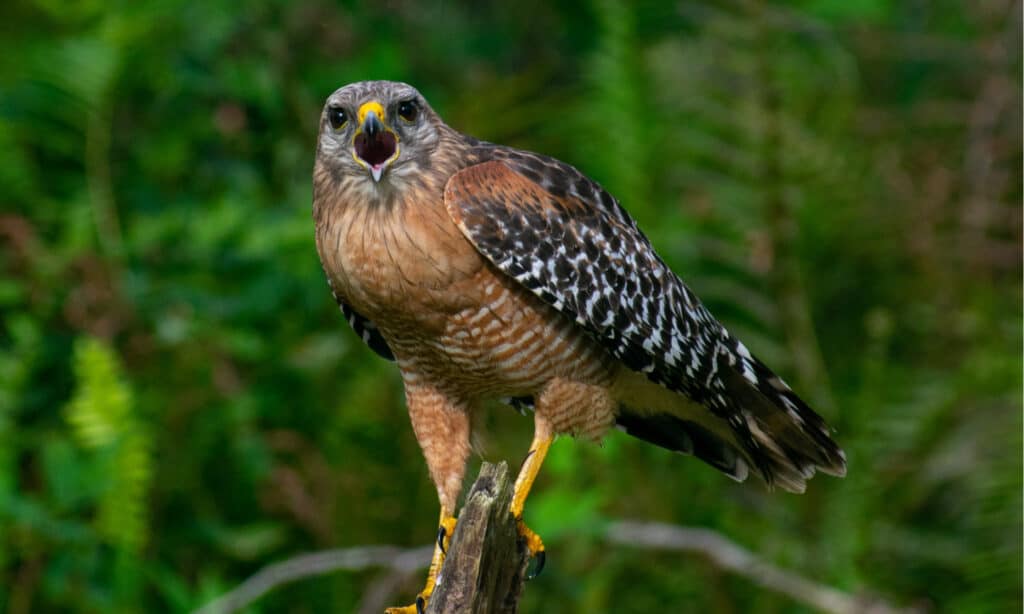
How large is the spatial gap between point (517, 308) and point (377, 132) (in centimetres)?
67

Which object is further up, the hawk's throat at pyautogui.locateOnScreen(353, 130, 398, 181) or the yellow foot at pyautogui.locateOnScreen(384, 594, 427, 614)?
the hawk's throat at pyautogui.locateOnScreen(353, 130, 398, 181)

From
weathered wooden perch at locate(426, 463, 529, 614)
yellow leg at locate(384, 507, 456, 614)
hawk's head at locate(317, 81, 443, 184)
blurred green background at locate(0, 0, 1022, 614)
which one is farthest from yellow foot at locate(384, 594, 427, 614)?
blurred green background at locate(0, 0, 1022, 614)

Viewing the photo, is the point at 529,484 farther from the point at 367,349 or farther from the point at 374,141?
the point at 367,349

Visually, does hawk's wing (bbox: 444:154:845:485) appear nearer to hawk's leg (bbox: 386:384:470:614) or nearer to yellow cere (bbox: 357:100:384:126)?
yellow cere (bbox: 357:100:384:126)

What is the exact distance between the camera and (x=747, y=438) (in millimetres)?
4875

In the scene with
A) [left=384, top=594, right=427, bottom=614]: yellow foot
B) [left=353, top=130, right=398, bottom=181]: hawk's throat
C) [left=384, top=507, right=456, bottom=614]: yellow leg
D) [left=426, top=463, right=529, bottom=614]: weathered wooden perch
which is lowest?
[left=384, top=594, right=427, bottom=614]: yellow foot

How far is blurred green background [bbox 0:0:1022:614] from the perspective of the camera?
22.2 feet

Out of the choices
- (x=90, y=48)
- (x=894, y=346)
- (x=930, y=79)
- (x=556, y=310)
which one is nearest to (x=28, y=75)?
(x=90, y=48)

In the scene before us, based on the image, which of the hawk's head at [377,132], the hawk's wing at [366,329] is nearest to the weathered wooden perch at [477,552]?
the hawk's wing at [366,329]

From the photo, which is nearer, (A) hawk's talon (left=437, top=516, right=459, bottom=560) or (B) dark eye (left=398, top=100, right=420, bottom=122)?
(B) dark eye (left=398, top=100, right=420, bottom=122)

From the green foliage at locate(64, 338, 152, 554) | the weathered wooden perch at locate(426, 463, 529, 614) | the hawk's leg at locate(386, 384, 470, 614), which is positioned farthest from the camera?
the green foliage at locate(64, 338, 152, 554)

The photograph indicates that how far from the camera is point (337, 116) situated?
14.1ft

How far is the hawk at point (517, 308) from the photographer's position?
13.9 feet

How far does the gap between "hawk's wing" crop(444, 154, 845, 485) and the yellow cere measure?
0.31 m
